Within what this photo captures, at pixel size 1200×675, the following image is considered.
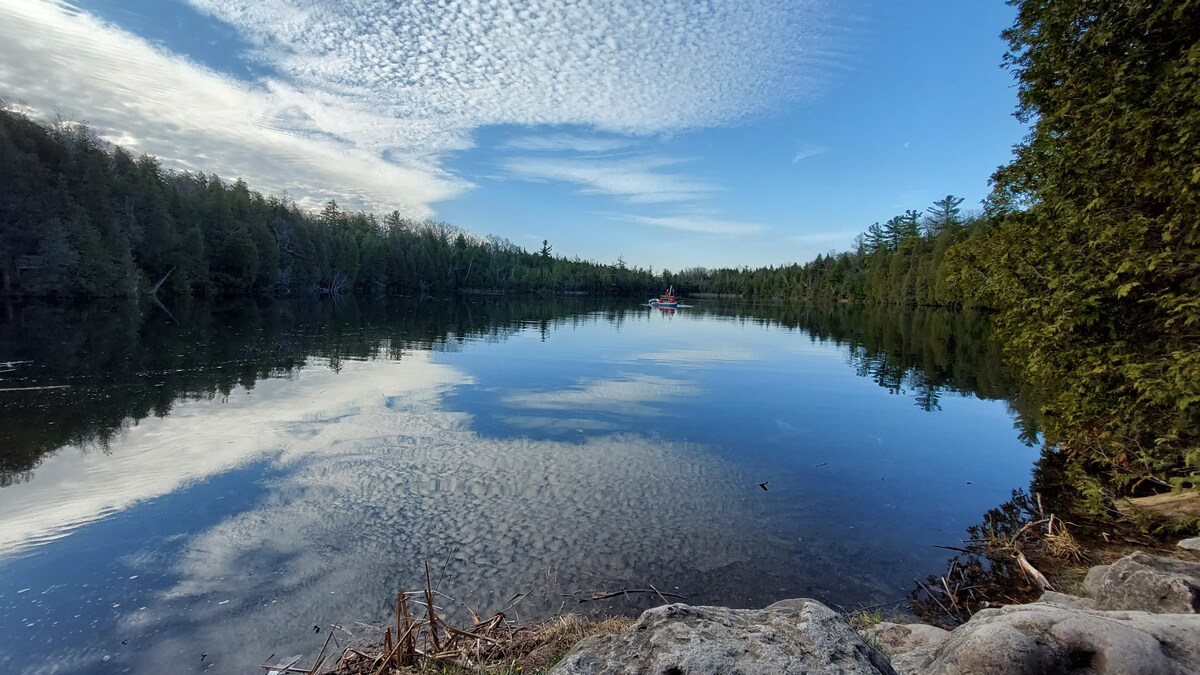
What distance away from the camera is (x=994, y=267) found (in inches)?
433

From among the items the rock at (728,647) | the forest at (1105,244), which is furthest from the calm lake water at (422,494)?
the rock at (728,647)

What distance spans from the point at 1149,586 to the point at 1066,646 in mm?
3165

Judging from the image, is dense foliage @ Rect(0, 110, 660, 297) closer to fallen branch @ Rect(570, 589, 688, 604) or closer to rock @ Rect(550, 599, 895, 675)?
fallen branch @ Rect(570, 589, 688, 604)

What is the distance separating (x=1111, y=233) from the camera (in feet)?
27.0

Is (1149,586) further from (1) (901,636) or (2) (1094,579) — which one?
(1) (901,636)

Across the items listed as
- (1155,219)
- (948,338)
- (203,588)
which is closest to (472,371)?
(203,588)

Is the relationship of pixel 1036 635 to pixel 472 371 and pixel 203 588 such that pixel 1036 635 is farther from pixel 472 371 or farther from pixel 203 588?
pixel 472 371

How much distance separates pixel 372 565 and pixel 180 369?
17980mm

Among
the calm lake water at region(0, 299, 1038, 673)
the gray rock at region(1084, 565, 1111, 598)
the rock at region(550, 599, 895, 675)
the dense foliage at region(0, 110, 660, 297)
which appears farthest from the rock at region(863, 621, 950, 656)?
the dense foliage at region(0, 110, 660, 297)

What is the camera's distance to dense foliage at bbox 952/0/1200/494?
24.6 feet

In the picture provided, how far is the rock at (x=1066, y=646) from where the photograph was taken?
2859 mm

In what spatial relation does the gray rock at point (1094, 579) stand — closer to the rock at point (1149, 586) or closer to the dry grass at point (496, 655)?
the rock at point (1149, 586)

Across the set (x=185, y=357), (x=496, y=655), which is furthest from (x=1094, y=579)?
(x=185, y=357)

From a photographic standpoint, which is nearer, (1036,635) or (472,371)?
(1036,635)
